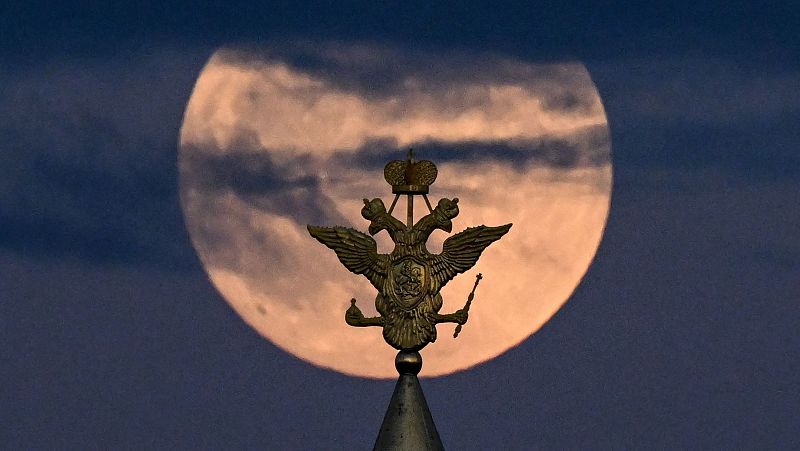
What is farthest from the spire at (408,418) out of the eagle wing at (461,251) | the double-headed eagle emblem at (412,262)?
the eagle wing at (461,251)

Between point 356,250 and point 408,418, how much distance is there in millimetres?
4239

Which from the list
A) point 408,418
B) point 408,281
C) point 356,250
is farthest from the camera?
point 356,250

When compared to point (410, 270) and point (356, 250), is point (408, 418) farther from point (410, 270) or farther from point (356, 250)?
point (356, 250)

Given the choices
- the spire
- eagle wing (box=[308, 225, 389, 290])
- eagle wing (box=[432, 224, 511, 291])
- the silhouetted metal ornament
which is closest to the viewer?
the spire

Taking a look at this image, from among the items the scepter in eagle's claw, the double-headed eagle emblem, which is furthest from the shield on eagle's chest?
the scepter in eagle's claw

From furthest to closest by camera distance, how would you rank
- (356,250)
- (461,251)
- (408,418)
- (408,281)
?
(356,250)
(461,251)
(408,281)
(408,418)

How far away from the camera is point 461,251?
43.8 meters

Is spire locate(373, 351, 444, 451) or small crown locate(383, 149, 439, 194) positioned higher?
small crown locate(383, 149, 439, 194)

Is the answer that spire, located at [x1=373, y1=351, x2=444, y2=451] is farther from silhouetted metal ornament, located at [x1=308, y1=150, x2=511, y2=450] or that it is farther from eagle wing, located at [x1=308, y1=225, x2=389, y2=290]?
eagle wing, located at [x1=308, y1=225, x2=389, y2=290]

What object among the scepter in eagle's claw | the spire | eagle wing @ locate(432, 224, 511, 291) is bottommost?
the spire

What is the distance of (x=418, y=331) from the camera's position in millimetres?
43156

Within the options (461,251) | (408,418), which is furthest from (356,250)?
(408,418)

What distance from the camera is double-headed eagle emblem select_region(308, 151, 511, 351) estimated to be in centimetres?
4328

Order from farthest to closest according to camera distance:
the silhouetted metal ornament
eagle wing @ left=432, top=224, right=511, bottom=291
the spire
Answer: eagle wing @ left=432, top=224, right=511, bottom=291
the silhouetted metal ornament
the spire
